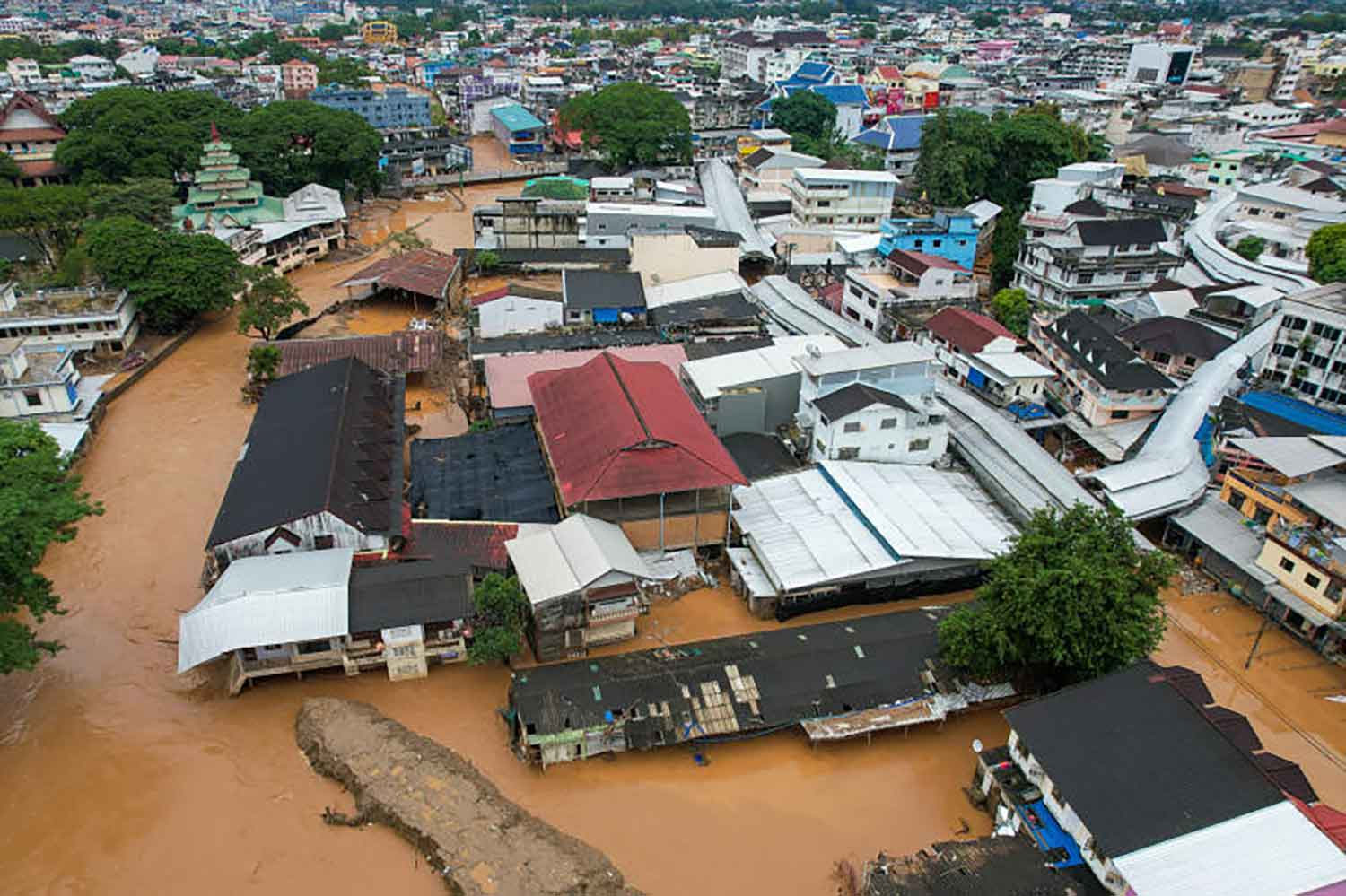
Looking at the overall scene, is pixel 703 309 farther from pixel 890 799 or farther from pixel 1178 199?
pixel 1178 199

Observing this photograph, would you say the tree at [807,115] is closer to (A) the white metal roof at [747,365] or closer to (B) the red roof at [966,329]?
(B) the red roof at [966,329]

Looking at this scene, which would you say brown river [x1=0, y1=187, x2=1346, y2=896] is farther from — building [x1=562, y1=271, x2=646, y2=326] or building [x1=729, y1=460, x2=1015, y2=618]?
building [x1=562, y1=271, x2=646, y2=326]

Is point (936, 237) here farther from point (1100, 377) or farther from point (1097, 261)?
point (1100, 377)

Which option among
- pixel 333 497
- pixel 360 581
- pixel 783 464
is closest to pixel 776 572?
pixel 783 464

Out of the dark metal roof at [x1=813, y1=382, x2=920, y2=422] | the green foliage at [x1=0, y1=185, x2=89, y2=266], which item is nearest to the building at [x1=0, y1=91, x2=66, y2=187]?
the green foliage at [x1=0, y1=185, x2=89, y2=266]

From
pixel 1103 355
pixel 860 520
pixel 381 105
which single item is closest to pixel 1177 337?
pixel 1103 355

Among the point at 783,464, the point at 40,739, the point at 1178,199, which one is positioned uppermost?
the point at 1178,199

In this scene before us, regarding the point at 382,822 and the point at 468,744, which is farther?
the point at 468,744
